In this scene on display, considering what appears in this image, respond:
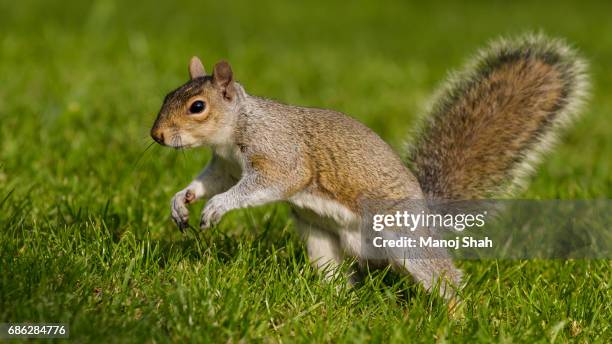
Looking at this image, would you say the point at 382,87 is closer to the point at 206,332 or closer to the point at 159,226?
the point at 159,226

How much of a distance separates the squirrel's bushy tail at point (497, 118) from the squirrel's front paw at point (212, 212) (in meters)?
0.78

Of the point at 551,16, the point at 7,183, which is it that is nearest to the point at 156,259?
the point at 7,183

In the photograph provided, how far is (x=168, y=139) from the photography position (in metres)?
2.21

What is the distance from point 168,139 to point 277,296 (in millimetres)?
520

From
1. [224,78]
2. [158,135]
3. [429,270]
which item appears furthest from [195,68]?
[429,270]

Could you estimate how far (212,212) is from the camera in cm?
221

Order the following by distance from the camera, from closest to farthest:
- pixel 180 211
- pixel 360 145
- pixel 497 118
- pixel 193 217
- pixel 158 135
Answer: pixel 158 135, pixel 180 211, pixel 360 145, pixel 497 118, pixel 193 217

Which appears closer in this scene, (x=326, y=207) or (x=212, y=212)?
(x=212, y=212)

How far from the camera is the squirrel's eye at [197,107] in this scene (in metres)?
2.26

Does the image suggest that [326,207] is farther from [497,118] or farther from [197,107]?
[497,118]

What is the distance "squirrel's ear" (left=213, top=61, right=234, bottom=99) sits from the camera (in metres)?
2.32

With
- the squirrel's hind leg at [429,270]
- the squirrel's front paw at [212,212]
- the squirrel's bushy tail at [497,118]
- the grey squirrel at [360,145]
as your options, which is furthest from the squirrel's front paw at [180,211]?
the squirrel's bushy tail at [497,118]

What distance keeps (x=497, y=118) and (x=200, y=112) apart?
1.06 metres

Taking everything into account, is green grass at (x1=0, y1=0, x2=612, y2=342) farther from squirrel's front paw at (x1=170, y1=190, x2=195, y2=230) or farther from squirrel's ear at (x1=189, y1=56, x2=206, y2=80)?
squirrel's ear at (x1=189, y1=56, x2=206, y2=80)
